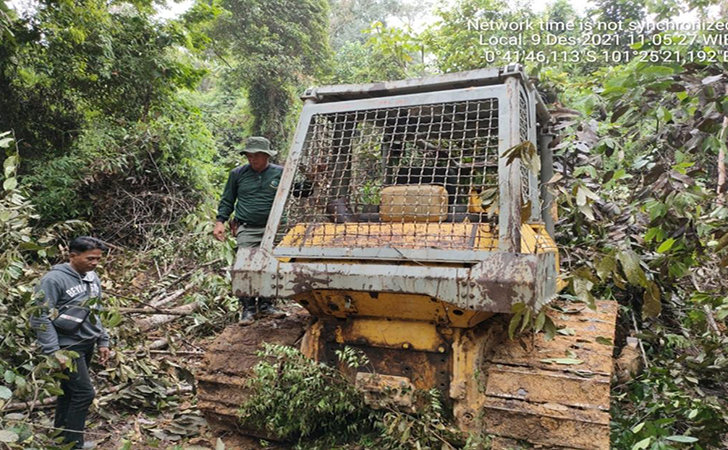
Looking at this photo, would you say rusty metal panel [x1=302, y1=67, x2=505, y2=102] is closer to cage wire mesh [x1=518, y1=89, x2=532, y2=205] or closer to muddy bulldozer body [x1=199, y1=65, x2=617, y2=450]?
muddy bulldozer body [x1=199, y1=65, x2=617, y2=450]

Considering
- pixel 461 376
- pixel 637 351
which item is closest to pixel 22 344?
pixel 461 376

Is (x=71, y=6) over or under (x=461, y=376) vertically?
over

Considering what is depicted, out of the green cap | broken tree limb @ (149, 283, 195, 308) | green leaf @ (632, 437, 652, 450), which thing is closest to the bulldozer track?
the green cap

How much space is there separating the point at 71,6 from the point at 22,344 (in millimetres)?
6488

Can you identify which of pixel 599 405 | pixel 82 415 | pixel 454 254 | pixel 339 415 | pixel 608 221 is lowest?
pixel 82 415

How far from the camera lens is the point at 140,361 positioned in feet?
15.1

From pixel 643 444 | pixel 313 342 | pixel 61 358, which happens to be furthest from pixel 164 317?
pixel 643 444

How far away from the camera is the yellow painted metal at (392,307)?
3020 mm

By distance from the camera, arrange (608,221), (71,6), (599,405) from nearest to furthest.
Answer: (599,405)
(608,221)
(71,6)

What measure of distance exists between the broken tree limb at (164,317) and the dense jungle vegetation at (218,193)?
A: 36 mm

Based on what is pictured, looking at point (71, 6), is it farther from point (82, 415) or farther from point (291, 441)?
point (291, 441)

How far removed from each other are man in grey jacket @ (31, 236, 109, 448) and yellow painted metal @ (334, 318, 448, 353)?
60.8 inches

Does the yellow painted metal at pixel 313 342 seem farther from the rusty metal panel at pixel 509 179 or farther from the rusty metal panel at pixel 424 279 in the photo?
the rusty metal panel at pixel 509 179

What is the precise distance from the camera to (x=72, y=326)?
140 inches
